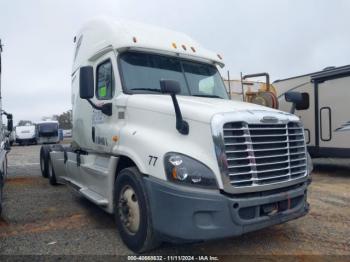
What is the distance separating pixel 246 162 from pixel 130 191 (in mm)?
1438

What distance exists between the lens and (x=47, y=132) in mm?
34031

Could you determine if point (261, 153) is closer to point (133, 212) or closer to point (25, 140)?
point (133, 212)

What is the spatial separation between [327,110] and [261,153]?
715cm

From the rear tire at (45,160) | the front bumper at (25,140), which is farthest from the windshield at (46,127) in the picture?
the rear tire at (45,160)

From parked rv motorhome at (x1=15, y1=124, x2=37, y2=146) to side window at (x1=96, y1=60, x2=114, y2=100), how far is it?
32.7 metres

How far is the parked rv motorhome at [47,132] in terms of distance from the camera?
3400 cm

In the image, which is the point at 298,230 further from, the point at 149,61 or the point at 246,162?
the point at 149,61

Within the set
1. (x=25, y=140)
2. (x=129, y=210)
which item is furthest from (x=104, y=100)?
(x=25, y=140)

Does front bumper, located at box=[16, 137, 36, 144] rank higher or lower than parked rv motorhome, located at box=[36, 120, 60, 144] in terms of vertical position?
lower

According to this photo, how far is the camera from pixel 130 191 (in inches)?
165

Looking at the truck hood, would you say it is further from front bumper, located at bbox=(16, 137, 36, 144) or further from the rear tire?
front bumper, located at bbox=(16, 137, 36, 144)

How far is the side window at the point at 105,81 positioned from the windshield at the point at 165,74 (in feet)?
1.00

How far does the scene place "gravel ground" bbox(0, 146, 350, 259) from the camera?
4.25 meters

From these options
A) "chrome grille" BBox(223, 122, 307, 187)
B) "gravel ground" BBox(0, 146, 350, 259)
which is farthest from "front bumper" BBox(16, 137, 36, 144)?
"chrome grille" BBox(223, 122, 307, 187)
